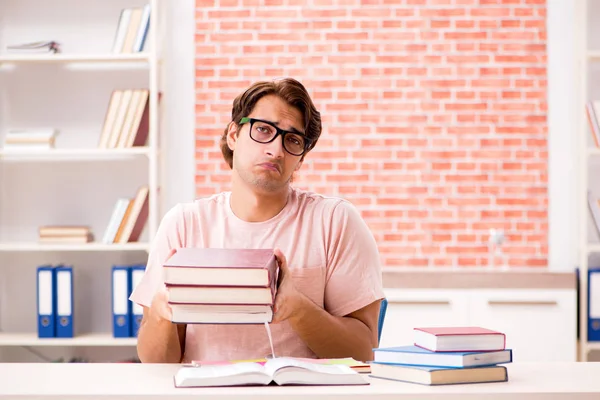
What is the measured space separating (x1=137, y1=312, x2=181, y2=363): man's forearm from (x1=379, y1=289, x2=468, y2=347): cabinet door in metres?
1.73

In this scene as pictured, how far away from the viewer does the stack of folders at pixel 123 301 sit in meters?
3.57

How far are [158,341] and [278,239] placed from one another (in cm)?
39

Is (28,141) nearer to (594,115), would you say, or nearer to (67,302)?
(67,302)

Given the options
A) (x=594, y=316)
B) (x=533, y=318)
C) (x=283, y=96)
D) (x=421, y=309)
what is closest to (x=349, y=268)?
(x=283, y=96)

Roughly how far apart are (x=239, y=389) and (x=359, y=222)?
0.79 metres

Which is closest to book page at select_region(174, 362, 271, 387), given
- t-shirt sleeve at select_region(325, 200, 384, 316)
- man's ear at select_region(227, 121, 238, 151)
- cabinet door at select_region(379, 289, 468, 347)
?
t-shirt sleeve at select_region(325, 200, 384, 316)

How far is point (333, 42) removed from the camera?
3920 millimetres

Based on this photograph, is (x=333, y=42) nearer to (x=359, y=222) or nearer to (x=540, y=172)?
(x=540, y=172)

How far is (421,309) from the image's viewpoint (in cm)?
343

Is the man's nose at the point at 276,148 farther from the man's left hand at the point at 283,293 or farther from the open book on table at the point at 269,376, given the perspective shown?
the open book on table at the point at 269,376

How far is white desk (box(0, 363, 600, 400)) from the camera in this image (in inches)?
49.9

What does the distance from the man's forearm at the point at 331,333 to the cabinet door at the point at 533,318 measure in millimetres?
1689

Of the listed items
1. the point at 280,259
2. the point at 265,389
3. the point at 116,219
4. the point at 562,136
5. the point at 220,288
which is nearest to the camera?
the point at 265,389

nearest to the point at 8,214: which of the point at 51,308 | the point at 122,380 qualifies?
the point at 51,308
